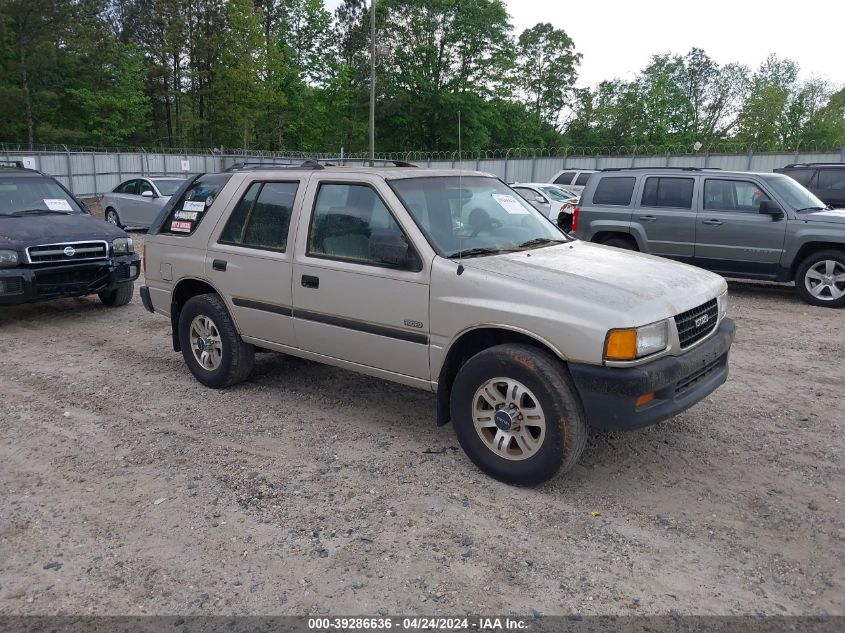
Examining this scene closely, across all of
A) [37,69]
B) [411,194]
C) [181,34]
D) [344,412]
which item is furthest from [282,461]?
[181,34]

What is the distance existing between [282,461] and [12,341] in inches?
186

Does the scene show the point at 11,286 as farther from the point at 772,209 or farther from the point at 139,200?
the point at 139,200

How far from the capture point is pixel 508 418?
395 centimetres

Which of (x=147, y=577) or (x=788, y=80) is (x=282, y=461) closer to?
(x=147, y=577)

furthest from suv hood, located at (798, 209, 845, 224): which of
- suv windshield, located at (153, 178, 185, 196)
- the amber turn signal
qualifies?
suv windshield, located at (153, 178, 185, 196)

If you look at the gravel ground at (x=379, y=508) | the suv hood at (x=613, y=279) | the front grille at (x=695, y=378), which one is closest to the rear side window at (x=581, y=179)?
the gravel ground at (x=379, y=508)

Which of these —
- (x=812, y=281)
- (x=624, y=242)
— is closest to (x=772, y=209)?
(x=812, y=281)

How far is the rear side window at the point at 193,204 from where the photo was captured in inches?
226

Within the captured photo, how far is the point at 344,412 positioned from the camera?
5301 mm

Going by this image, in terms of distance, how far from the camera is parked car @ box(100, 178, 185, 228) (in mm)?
17203

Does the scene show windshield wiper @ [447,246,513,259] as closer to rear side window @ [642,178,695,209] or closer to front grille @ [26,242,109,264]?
front grille @ [26,242,109,264]

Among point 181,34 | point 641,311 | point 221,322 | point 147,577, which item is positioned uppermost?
point 181,34

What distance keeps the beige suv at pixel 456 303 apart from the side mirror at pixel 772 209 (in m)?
5.52

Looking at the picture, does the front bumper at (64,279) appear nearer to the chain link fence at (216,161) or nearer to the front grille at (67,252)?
the front grille at (67,252)
